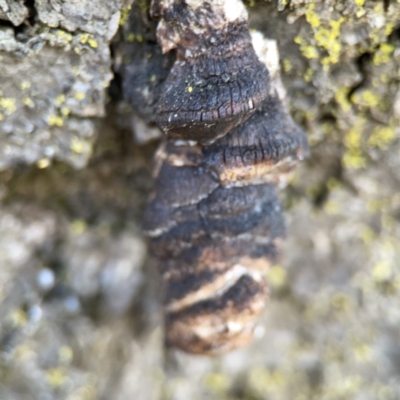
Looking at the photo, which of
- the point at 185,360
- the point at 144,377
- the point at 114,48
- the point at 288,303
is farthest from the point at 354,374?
the point at 114,48

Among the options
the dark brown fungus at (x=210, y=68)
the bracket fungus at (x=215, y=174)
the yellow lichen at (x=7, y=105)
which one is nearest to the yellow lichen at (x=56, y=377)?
the bracket fungus at (x=215, y=174)

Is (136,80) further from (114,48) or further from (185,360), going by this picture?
(185,360)

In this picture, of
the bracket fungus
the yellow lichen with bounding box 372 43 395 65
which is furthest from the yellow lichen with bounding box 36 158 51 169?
the yellow lichen with bounding box 372 43 395 65

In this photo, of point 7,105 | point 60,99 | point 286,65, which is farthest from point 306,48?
point 7,105

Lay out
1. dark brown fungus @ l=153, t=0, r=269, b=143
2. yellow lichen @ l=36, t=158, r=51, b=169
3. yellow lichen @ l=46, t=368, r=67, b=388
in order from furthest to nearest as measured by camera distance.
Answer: yellow lichen @ l=46, t=368, r=67, b=388 → yellow lichen @ l=36, t=158, r=51, b=169 → dark brown fungus @ l=153, t=0, r=269, b=143

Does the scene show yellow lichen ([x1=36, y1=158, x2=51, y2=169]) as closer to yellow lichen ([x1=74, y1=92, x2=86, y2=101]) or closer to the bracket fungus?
yellow lichen ([x1=74, y1=92, x2=86, y2=101])

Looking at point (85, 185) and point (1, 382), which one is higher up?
point (85, 185)
